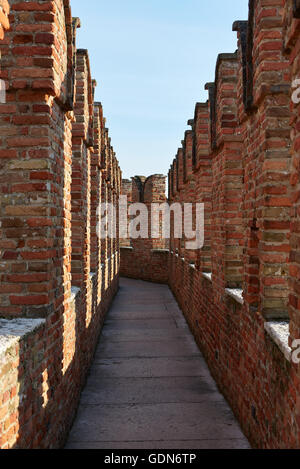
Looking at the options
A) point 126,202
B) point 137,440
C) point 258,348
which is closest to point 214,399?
point 137,440

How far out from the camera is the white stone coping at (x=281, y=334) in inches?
109

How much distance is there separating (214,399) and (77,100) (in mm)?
4107

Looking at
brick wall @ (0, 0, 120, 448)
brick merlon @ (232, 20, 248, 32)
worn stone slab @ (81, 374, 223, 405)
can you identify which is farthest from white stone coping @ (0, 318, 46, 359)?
brick merlon @ (232, 20, 248, 32)

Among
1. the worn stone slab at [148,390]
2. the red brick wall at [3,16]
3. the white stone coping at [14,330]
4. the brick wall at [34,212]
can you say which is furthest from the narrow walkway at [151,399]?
the red brick wall at [3,16]

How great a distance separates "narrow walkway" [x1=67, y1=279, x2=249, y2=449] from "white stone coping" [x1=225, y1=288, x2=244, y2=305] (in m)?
1.24

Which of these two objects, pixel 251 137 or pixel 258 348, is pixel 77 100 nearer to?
pixel 251 137

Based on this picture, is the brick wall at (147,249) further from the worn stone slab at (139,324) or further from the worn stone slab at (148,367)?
the worn stone slab at (148,367)

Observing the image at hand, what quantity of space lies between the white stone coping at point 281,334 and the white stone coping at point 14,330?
166cm

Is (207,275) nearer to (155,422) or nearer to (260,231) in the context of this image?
(155,422)

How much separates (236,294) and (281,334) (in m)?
1.56

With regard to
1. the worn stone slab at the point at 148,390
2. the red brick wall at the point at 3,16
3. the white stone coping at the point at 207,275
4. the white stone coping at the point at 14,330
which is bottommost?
the worn stone slab at the point at 148,390

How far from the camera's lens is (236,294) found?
4.62 metres

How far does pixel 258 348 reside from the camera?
361 centimetres

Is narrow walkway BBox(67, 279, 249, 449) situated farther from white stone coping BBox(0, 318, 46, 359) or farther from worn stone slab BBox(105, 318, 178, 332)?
white stone coping BBox(0, 318, 46, 359)
